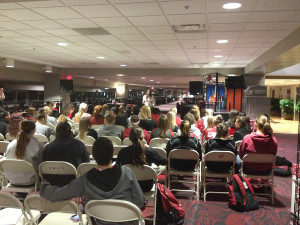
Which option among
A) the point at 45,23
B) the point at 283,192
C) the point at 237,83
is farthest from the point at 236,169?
the point at 237,83

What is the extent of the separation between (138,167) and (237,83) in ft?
32.6

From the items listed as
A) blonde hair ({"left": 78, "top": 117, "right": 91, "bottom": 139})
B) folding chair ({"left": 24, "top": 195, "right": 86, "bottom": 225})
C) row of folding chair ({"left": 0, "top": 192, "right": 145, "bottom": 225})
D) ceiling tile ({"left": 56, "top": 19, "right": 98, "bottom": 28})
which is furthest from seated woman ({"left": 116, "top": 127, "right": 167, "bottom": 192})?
ceiling tile ({"left": 56, "top": 19, "right": 98, "bottom": 28})

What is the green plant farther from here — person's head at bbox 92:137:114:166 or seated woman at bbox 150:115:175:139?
person's head at bbox 92:137:114:166

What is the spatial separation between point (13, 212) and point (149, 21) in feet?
11.6

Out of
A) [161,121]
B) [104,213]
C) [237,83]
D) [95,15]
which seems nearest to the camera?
[104,213]

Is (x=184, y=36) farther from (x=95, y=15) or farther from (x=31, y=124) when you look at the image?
(x=31, y=124)

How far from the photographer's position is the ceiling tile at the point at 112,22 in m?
4.59

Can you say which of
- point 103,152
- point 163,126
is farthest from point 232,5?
point 103,152

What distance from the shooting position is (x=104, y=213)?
81.1 inches

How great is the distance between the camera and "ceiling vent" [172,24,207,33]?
195 inches

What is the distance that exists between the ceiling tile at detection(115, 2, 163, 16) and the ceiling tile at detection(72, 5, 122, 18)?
5.4 inches

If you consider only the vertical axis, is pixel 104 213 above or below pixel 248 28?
below

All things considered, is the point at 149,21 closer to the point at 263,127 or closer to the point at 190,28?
the point at 190,28

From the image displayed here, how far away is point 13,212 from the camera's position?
2553mm
